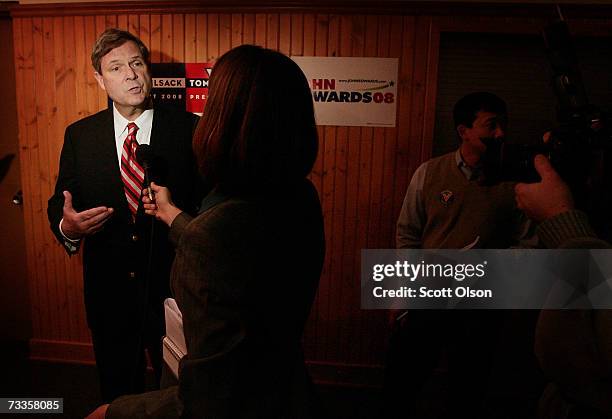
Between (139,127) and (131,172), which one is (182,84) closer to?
(139,127)

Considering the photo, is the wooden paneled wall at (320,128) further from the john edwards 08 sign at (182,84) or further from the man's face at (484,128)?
the man's face at (484,128)

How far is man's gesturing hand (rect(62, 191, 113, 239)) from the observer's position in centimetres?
185

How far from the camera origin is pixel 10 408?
8.57 ft

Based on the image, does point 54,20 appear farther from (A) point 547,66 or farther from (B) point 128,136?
(A) point 547,66

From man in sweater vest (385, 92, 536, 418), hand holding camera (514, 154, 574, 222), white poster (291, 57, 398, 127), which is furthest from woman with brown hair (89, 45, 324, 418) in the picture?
white poster (291, 57, 398, 127)

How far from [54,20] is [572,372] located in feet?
11.1

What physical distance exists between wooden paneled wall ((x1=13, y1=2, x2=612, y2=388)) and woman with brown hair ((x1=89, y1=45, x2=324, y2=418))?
1.92 m

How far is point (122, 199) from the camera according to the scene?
1.99m

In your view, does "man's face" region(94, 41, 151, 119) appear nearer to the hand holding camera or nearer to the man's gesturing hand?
the man's gesturing hand

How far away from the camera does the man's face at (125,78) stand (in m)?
2.04

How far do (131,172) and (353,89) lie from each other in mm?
1480

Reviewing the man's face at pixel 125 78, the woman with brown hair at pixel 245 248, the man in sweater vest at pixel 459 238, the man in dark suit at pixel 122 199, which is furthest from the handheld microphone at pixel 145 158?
the man in sweater vest at pixel 459 238

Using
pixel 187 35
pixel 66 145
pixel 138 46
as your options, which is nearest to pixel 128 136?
pixel 66 145

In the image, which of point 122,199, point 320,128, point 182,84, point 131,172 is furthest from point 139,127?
point 320,128
